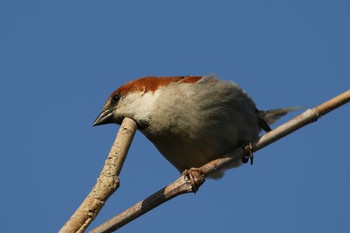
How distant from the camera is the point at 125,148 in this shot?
13.7ft

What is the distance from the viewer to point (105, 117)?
6.61 metres

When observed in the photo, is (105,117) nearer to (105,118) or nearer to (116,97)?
(105,118)

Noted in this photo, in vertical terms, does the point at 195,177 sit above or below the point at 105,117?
below

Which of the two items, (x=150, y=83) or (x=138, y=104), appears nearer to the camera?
(x=138, y=104)

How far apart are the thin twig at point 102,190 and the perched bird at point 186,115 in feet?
6.28

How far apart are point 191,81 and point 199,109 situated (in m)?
0.47

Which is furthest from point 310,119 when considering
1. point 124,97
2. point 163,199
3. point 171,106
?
point 124,97

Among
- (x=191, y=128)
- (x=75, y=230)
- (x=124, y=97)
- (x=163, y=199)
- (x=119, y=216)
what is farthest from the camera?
(x=124, y=97)

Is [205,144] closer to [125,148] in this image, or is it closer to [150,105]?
[150,105]

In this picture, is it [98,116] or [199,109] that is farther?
[98,116]

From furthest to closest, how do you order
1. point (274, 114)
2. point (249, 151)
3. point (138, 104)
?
point (274, 114) < point (138, 104) < point (249, 151)

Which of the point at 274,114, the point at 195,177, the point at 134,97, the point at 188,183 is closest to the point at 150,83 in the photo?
the point at 134,97

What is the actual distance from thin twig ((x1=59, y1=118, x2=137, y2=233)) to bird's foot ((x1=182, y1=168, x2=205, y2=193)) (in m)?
0.57

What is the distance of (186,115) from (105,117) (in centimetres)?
106
